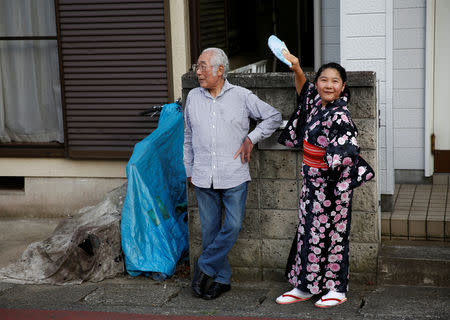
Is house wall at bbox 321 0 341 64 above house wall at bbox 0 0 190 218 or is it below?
above

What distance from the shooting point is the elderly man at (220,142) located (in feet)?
20.3

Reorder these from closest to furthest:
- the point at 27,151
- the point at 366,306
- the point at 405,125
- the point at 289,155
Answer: the point at 366,306 < the point at 289,155 < the point at 405,125 < the point at 27,151

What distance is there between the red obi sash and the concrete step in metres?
1.19

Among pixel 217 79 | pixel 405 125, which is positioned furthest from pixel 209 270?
pixel 405 125

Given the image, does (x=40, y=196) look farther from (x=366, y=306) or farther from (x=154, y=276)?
(x=366, y=306)

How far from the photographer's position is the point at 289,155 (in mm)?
6523

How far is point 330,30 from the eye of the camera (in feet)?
28.8

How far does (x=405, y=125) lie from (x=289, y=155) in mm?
2176

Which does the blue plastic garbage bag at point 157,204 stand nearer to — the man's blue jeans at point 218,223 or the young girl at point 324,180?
the man's blue jeans at point 218,223

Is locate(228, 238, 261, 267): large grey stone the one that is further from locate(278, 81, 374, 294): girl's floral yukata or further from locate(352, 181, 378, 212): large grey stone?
locate(352, 181, 378, 212): large grey stone

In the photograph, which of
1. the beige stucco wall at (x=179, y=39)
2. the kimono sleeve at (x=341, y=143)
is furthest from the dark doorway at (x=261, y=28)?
the kimono sleeve at (x=341, y=143)

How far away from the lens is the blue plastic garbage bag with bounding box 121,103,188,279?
23.2ft

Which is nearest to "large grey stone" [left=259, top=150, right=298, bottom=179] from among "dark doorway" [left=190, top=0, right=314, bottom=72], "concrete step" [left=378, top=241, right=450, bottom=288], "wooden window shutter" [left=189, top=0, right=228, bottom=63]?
"concrete step" [left=378, top=241, right=450, bottom=288]

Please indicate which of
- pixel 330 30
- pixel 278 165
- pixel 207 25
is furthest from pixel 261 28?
pixel 278 165
